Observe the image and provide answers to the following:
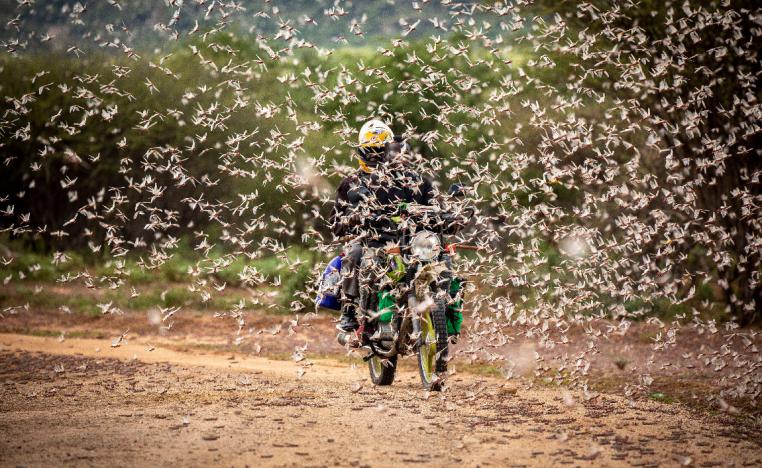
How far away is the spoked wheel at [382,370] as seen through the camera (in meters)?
→ 10.3

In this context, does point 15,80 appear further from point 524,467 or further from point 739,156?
point 524,467

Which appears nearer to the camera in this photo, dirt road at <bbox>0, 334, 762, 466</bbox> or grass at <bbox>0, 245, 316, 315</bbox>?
dirt road at <bbox>0, 334, 762, 466</bbox>

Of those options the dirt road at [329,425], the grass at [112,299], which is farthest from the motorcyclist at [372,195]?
the grass at [112,299]

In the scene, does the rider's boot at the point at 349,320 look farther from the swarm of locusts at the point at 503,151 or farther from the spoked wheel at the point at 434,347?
the spoked wheel at the point at 434,347

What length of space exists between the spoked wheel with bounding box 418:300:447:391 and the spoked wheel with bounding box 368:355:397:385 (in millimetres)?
695

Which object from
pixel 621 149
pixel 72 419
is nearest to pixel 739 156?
pixel 621 149

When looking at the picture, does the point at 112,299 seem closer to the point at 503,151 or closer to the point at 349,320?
the point at 503,151

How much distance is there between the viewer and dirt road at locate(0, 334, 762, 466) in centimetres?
669

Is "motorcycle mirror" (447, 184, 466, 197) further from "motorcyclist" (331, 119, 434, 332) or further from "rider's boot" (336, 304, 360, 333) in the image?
"rider's boot" (336, 304, 360, 333)

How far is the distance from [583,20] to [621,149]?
3096 millimetres

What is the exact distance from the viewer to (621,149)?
63.4 feet

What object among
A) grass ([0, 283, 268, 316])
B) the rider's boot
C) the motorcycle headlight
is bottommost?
grass ([0, 283, 268, 316])

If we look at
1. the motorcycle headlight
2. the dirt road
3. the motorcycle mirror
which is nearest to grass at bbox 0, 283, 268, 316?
the dirt road

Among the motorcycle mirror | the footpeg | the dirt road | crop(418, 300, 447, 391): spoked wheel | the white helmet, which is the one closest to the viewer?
the dirt road
